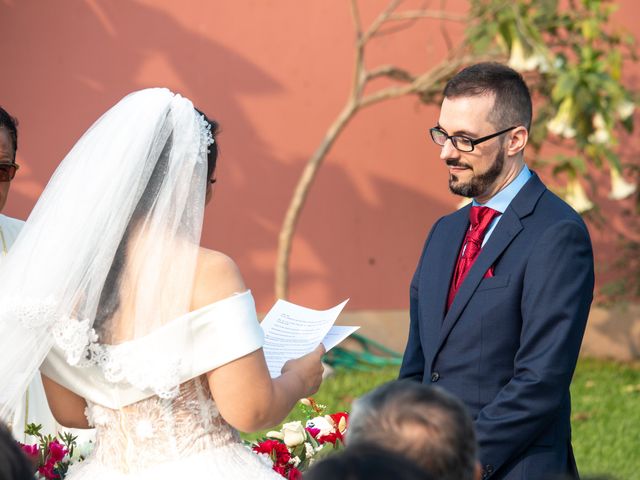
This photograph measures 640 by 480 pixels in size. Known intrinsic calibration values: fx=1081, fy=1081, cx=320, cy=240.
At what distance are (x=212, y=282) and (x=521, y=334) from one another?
0.94 m

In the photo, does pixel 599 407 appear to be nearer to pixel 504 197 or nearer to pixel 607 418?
pixel 607 418

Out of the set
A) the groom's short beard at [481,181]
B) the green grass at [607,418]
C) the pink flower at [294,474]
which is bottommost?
the green grass at [607,418]

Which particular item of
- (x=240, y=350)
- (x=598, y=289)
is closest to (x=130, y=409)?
(x=240, y=350)

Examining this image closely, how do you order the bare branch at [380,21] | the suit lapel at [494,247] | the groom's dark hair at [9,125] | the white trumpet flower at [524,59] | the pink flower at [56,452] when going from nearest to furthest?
the suit lapel at [494,247] → the pink flower at [56,452] → the groom's dark hair at [9,125] → the white trumpet flower at [524,59] → the bare branch at [380,21]

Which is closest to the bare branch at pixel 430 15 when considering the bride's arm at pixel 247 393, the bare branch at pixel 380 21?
the bare branch at pixel 380 21

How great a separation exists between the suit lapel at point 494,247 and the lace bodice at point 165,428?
2.62ft

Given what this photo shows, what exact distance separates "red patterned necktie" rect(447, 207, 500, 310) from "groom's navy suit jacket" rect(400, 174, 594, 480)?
3cm

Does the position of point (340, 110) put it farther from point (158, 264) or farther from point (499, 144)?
point (158, 264)

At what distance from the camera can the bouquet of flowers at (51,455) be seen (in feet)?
11.3

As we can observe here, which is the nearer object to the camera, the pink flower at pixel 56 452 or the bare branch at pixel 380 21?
the pink flower at pixel 56 452

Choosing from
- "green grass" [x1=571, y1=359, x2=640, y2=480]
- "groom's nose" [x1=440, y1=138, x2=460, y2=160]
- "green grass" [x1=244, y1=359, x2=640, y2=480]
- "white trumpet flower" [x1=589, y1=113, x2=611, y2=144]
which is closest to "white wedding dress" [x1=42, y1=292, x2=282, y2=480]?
"groom's nose" [x1=440, y1=138, x2=460, y2=160]

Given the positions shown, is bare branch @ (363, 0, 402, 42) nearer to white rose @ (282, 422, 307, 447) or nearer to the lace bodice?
white rose @ (282, 422, 307, 447)

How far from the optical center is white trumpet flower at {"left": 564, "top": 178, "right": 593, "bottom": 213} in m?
8.20

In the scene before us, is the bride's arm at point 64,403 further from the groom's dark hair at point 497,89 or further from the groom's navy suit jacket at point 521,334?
the groom's dark hair at point 497,89
